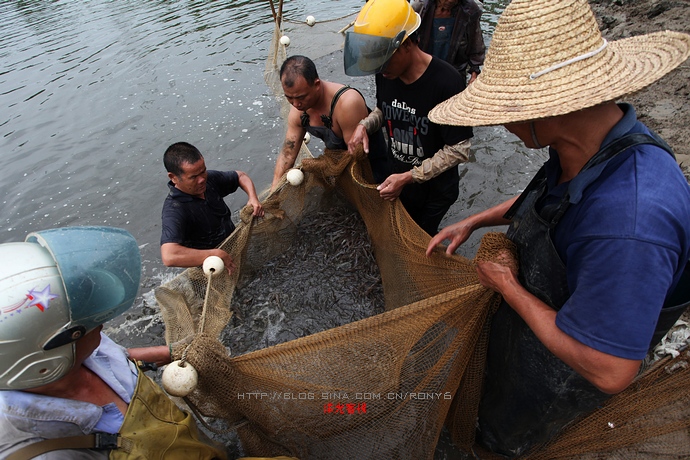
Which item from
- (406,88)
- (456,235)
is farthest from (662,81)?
(456,235)

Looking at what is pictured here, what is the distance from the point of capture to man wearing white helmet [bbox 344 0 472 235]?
277 centimetres

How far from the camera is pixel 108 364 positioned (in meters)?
1.72

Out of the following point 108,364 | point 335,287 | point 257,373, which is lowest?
point 335,287

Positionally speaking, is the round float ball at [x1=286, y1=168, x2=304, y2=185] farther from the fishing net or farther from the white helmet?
the white helmet

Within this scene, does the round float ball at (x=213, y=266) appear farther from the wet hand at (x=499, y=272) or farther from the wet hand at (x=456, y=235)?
the wet hand at (x=499, y=272)

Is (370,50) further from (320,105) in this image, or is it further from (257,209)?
(257,209)

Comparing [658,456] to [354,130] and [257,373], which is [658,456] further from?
[354,130]

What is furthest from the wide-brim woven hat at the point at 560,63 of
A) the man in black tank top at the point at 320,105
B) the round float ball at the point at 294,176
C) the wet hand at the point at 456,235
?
the man in black tank top at the point at 320,105

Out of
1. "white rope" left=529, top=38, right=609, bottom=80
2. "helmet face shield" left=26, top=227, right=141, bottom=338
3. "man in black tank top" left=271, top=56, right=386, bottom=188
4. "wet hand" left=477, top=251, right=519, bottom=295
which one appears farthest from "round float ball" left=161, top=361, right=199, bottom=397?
"man in black tank top" left=271, top=56, right=386, bottom=188

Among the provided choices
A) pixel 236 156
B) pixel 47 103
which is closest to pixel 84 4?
pixel 47 103

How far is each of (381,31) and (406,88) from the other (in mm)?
467

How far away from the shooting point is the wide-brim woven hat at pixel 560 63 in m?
1.28

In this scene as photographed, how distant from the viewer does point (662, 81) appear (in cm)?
633

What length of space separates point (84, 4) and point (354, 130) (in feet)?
62.9
